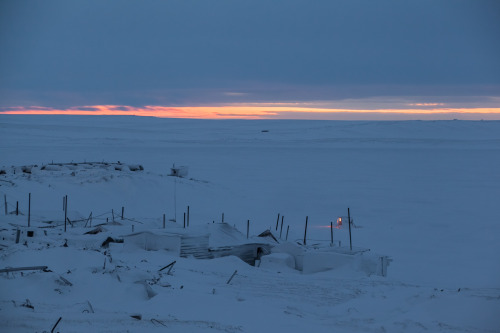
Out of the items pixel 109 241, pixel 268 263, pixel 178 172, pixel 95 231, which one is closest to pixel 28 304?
pixel 109 241

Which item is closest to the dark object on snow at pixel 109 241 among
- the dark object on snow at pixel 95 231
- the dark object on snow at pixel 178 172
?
the dark object on snow at pixel 95 231

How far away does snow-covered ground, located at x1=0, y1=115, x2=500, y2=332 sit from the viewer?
908 cm

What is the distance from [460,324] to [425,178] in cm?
2981

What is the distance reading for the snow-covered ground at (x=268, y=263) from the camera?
9.08m

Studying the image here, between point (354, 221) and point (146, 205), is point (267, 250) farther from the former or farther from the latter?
point (146, 205)

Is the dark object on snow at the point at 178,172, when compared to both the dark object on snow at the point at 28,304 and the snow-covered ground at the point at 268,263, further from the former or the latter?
the dark object on snow at the point at 28,304

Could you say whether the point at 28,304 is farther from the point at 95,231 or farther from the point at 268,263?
the point at 95,231

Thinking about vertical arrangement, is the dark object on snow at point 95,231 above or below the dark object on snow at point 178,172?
below

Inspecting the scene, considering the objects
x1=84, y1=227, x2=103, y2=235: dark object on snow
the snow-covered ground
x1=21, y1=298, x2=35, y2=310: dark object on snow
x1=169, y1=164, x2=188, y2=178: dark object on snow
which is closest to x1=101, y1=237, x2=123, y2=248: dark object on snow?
the snow-covered ground

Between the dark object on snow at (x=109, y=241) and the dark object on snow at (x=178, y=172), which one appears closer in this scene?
the dark object on snow at (x=109, y=241)

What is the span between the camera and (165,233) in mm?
14820

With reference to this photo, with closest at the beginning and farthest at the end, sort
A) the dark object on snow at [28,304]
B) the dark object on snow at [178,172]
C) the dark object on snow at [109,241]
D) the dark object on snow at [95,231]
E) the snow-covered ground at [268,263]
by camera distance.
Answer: the dark object on snow at [28,304], the snow-covered ground at [268,263], the dark object on snow at [109,241], the dark object on snow at [95,231], the dark object on snow at [178,172]

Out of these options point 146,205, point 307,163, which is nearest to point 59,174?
point 146,205

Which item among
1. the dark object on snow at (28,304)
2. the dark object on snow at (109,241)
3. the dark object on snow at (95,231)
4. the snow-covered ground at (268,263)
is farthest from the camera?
the dark object on snow at (95,231)
